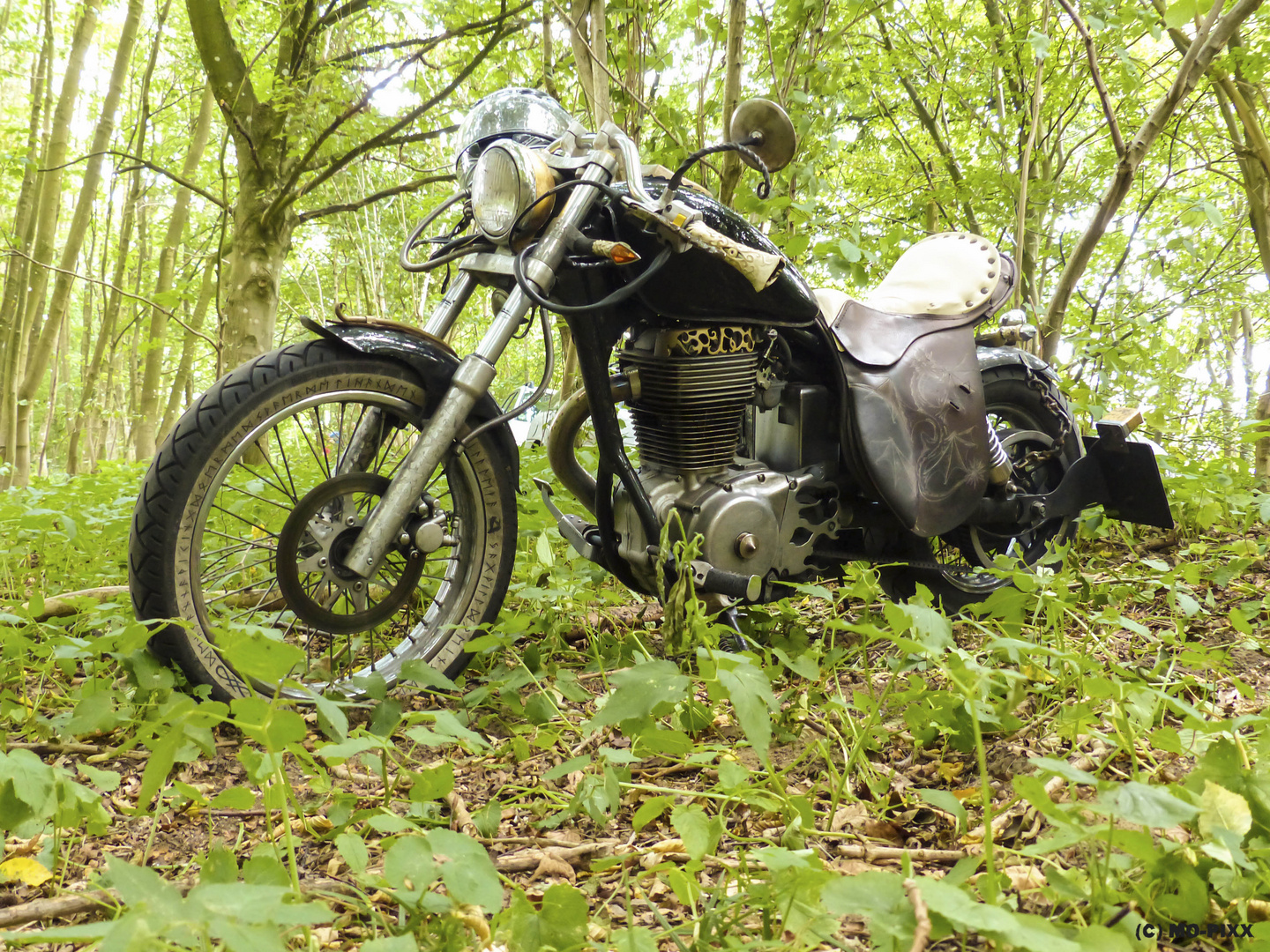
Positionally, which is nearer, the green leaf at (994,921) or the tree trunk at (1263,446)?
the green leaf at (994,921)

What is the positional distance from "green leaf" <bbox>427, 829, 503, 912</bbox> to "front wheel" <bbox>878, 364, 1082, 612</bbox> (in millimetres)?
2211

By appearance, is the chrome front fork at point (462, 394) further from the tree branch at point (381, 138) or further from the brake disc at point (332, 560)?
the tree branch at point (381, 138)

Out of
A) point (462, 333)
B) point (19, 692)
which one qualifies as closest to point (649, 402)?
point (19, 692)

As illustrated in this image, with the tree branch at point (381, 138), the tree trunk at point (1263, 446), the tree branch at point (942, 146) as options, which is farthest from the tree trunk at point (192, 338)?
the tree trunk at point (1263, 446)

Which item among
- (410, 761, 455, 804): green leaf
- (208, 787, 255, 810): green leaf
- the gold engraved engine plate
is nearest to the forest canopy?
the gold engraved engine plate

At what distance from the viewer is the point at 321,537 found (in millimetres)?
2027

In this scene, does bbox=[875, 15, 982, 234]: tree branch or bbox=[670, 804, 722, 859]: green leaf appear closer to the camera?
bbox=[670, 804, 722, 859]: green leaf

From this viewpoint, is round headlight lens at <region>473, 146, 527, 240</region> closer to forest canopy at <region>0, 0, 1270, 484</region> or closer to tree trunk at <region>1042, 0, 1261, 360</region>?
forest canopy at <region>0, 0, 1270, 484</region>

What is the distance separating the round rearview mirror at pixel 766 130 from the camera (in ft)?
7.41

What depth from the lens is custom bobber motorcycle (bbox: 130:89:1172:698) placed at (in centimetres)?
200

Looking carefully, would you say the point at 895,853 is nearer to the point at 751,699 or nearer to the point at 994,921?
the point at 751,699

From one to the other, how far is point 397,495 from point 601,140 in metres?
1.04

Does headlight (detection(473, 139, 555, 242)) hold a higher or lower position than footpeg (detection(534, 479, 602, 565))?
higher

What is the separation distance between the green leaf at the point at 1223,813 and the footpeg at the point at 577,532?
167 centimetres
